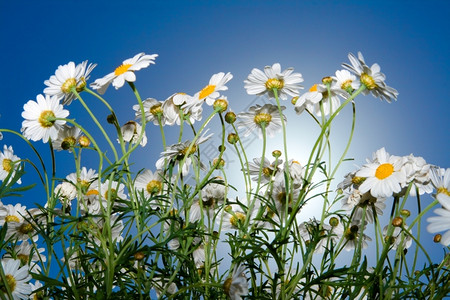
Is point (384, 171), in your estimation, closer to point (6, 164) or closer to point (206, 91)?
point (206, 91)

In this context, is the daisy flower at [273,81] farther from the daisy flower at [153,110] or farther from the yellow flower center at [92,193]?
the yellow flower center at [92,193]

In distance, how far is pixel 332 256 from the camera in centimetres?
107

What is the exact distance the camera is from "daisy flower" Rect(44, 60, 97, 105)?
1065 mm

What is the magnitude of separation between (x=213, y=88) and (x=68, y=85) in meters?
0.28

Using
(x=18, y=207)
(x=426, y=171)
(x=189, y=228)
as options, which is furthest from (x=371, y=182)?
(x=18, y=207)

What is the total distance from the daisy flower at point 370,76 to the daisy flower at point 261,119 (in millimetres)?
189

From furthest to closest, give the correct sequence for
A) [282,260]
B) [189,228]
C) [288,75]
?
[288,75]
[282,260]
[189,228]

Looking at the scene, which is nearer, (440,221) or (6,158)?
(440,221)

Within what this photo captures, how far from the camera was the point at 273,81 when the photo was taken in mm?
1136

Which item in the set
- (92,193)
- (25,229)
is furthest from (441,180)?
(25,229)

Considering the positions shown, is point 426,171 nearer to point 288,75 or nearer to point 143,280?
point 288,75

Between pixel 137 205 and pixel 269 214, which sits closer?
pixel 137 205

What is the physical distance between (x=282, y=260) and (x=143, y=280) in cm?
26

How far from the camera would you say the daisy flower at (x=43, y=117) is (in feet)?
3.59
